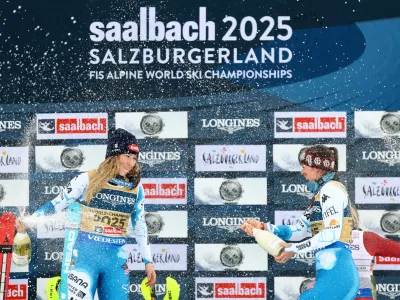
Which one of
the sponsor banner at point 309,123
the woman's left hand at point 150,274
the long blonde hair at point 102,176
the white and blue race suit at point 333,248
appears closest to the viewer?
the white and blue race suit at point 333,248

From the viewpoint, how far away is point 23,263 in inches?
284

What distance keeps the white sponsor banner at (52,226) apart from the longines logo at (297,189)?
6.27 ft

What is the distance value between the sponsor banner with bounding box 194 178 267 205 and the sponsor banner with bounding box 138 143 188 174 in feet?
0.69

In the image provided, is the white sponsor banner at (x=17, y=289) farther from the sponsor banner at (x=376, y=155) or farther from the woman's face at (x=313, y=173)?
the sponsor banner at (x=376, y=155)

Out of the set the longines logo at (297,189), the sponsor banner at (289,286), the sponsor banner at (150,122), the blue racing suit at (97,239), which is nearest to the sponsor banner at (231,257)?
the sponsor banner at (289,286)

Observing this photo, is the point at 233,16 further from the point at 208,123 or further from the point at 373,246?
the point at 373,246

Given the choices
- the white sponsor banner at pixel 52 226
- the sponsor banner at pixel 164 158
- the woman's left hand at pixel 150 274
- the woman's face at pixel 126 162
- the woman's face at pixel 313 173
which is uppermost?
the sponsor banner at pixel 164 158

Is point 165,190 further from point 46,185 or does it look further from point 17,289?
point 17,289

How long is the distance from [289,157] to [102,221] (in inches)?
76.9

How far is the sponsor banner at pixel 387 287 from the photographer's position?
7496mm

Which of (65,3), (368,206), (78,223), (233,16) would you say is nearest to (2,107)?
(65,3)

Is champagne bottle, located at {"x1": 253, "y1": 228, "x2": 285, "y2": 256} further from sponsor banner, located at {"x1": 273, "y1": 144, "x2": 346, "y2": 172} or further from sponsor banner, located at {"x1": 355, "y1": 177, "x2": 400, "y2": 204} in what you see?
sponsor banner, located at {"x1": 355, "y1": 177, "x2": 400, "y2": 204}

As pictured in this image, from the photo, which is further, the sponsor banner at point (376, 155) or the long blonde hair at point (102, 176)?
the sponsor banner at point (376, 155)

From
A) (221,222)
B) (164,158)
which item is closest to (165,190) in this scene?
(164,158)
